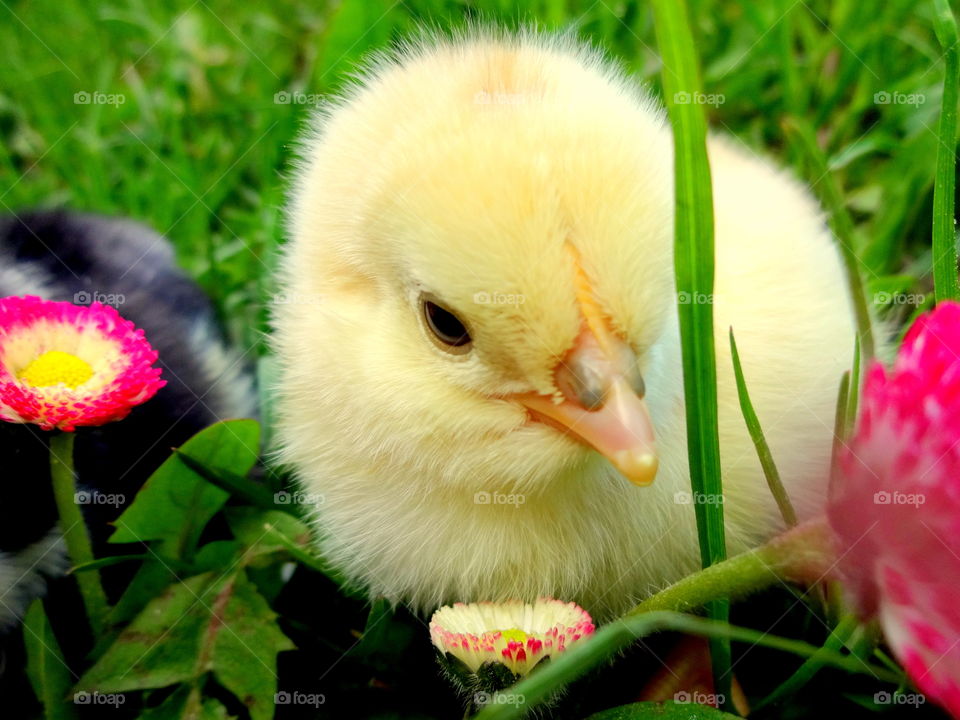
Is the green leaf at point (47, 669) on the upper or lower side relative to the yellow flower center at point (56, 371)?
lower

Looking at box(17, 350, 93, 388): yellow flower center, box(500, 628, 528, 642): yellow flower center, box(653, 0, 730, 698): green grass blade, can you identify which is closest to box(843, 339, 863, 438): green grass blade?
box(653, 0, 730, 698): green grass blade

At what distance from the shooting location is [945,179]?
1.45 m

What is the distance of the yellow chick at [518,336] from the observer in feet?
4.18

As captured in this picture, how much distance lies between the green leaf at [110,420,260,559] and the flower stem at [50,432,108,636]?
0.06 meters

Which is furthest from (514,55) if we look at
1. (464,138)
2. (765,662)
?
(765,662)

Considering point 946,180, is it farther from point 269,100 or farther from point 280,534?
point 269,100

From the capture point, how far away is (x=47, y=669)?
5.16ft

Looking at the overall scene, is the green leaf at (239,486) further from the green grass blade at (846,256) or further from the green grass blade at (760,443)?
the green grass blade at (846,256)

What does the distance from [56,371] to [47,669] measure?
1.63ft

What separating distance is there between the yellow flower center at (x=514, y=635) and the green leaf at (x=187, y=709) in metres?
0.53

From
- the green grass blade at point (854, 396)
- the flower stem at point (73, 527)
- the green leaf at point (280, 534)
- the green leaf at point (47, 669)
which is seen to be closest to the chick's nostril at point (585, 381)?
the green grass blade at point (854, 396)

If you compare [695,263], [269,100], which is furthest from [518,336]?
[269,100]

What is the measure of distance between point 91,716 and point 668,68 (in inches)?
54.8

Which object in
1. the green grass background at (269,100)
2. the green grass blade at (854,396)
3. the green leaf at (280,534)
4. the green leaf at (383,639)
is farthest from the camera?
the green grass background at (269,100)
